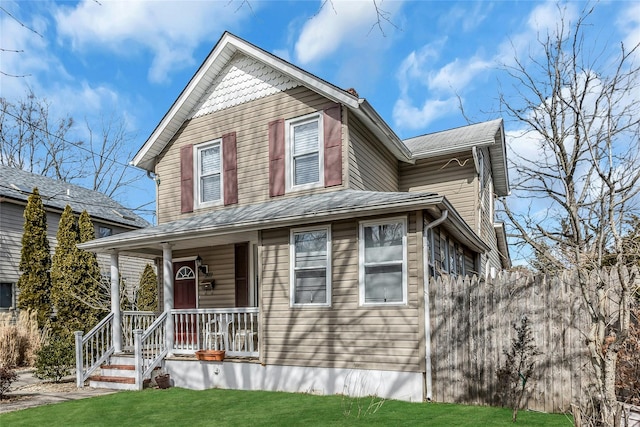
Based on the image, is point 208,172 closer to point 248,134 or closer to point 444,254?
point 248,134

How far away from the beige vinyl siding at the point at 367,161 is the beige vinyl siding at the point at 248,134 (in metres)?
0.69

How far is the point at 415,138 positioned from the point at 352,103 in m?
6.48

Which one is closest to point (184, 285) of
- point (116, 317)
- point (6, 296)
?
point (116, 317)

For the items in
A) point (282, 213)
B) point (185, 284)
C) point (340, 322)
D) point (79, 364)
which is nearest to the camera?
point (340, 322)

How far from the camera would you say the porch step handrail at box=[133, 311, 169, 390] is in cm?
962

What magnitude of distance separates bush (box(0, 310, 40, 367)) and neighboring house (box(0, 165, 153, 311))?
407cm

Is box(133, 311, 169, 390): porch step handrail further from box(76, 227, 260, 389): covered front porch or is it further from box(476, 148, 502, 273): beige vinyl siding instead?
box(476, 148, 502, 273): beige vinyl siding

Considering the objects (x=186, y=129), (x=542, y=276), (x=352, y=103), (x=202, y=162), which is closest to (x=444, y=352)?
(x=542, y=276)

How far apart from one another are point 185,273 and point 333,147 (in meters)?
5.51

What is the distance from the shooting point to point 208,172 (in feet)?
38.8

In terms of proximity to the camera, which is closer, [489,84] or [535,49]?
[535,49]

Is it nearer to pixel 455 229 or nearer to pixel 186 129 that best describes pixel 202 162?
pixel 186 129

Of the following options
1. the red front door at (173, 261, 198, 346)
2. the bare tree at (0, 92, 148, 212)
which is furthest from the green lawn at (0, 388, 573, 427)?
the bare tree at (0, 92, 148, 212)

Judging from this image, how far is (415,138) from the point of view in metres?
15.5
